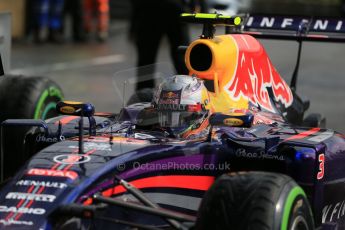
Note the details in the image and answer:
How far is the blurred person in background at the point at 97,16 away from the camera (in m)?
20.3

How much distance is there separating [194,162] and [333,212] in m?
1.09

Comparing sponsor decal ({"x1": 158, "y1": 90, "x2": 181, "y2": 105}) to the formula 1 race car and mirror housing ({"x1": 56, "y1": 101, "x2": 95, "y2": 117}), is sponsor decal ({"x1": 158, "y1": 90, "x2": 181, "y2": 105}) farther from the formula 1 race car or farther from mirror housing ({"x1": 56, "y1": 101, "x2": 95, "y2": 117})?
mirror housing ({"x1": 56, "y1": 101, "x2": 95, "y2": 117})

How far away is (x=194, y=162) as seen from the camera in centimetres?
566

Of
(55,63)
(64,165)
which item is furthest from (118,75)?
(55,63)

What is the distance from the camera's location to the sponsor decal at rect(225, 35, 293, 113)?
693cm

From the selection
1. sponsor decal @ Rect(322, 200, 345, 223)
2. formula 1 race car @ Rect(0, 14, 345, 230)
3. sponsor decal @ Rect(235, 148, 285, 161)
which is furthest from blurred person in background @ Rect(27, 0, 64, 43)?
sponsor decal @ Rect(235, 148, 285, 161)

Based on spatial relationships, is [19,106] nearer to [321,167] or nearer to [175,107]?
[175,107]

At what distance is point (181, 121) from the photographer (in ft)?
19.8

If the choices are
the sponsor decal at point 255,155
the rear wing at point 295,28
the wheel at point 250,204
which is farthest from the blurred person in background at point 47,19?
the wheel at point 250,204

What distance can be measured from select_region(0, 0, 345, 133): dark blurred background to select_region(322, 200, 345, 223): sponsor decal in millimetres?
4818

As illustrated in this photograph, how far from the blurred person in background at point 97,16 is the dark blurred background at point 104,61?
1.9 inches

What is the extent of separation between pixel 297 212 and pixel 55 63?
12.5 metres

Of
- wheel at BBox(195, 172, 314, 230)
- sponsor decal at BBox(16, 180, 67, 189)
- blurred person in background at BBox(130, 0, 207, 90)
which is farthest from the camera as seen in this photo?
blurred person in background at BBox(130, 0, 207, 90)

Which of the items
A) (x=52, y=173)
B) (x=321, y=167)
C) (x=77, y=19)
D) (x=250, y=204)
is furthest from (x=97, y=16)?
(x=250, y=204)
